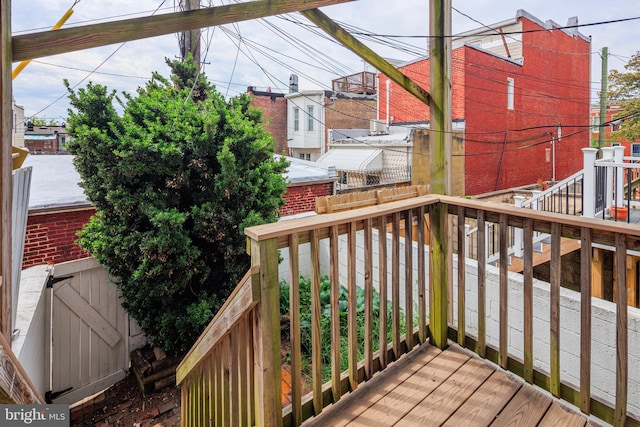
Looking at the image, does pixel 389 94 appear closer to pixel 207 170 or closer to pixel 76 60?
pixel 76 60

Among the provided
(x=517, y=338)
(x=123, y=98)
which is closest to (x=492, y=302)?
(x=517, y=338)

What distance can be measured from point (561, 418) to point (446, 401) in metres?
0.51

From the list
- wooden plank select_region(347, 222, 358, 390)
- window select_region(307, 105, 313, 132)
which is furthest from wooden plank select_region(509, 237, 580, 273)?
window select_region(307, 105, 313, 132)

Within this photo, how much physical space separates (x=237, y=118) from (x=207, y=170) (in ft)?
2.42

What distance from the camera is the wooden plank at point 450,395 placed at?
1816 millimetres

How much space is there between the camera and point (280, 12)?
2455 millimetres

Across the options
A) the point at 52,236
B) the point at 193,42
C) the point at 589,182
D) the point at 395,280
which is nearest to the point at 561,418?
the point at 395,280

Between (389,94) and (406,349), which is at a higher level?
(389,94)

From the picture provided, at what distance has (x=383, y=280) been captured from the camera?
211 centimetres

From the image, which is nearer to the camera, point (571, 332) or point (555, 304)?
point (555, 304)

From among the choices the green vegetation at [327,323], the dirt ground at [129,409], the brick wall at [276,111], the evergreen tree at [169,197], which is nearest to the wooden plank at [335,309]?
the green vegetation at [327,323]

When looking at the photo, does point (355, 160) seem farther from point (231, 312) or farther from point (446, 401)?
point (231, 312)

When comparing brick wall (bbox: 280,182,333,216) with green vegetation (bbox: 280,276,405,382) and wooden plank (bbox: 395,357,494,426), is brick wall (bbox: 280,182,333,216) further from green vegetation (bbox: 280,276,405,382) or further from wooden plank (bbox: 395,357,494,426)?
wooden plank (bbox: 395,357,494,426)

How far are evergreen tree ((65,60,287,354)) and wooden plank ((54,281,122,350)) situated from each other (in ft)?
1.18
